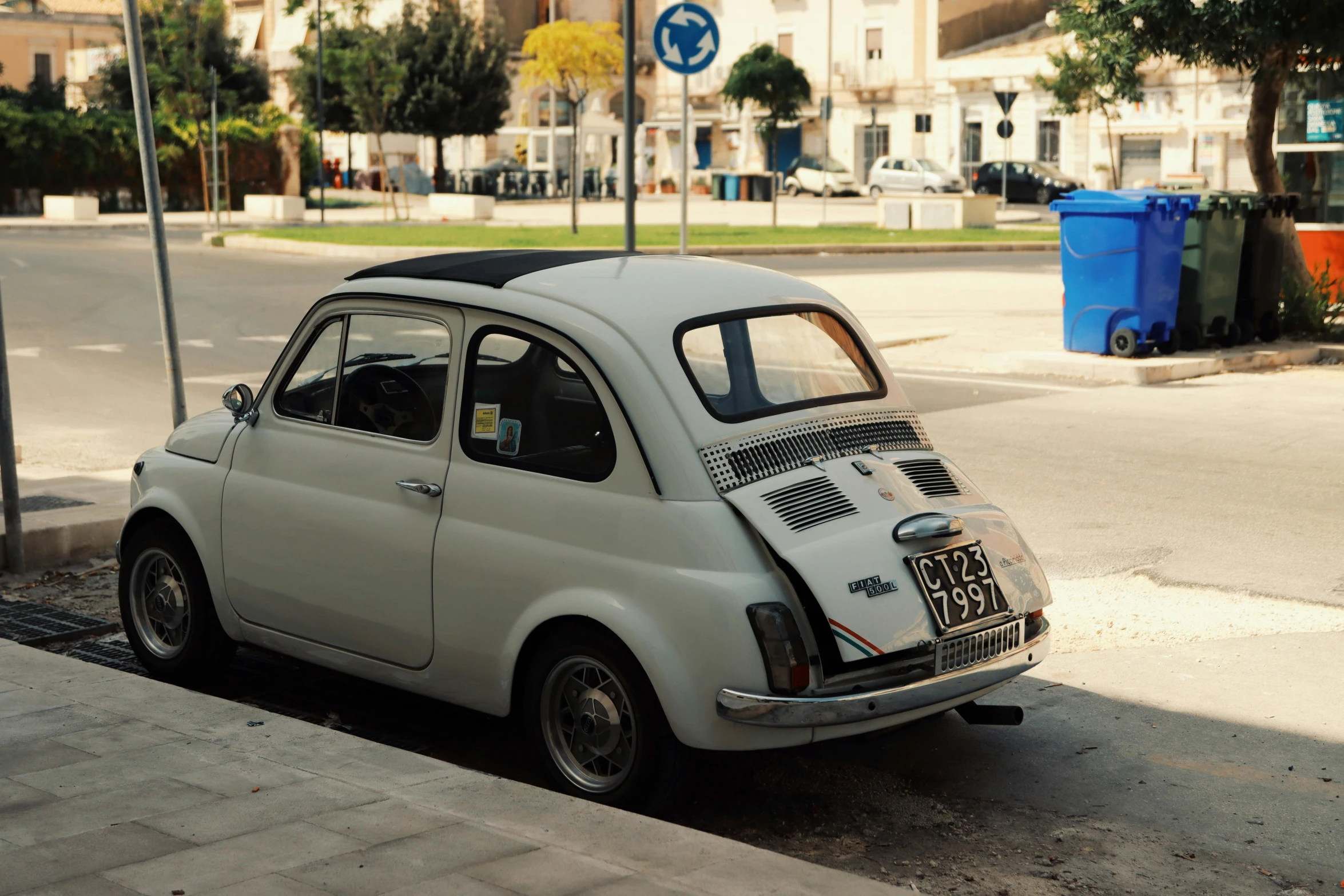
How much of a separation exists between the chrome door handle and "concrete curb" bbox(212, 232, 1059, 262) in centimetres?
2049

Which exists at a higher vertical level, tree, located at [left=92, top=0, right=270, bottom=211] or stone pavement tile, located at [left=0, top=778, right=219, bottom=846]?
tree, located at [left=92, top=0, right=270, bottom=211]

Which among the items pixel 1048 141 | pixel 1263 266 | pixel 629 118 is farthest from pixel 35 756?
pixel 1048 141

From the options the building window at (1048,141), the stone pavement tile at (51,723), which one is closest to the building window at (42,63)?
the building window at (1048,141)

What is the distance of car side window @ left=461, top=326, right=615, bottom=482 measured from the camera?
4.45m

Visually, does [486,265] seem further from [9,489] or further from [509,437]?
[9,489]

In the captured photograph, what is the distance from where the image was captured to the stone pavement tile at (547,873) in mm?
3369

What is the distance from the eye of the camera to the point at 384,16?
7681 cm

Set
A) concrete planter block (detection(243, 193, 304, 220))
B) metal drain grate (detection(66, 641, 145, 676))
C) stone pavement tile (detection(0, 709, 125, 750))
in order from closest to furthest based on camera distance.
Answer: stone pavement tile (detection(0, 709, 125, 750)) → metal drain grate (detection(66, 641, 145, 676)) → concrete planter block (detection(243, 193, 304, 220))

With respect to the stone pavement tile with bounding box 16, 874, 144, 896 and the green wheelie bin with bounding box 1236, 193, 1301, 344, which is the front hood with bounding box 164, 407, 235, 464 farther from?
the green wheelie bin with bounding box 1236, 193, 1301, 344

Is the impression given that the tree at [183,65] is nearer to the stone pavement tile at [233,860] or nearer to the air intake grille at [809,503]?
the air intake grille at [809,503]

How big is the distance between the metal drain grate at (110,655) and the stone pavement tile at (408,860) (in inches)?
99.1

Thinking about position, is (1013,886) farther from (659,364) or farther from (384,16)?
(384,16)

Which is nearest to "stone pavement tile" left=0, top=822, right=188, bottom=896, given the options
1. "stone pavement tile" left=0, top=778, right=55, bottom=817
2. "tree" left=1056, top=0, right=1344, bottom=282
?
"stone pavement tile" left=0, top=778, right=55, bottom=817

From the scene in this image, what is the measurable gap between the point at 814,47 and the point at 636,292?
234ft
